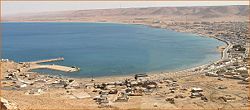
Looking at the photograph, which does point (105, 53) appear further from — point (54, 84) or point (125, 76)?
point (54, 84)

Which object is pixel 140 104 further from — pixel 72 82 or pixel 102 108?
pixel 72 82

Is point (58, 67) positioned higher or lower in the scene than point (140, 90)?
higher

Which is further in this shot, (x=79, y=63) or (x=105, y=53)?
(x=105, y=53)

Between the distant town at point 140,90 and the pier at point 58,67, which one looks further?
the pier at point 58,67

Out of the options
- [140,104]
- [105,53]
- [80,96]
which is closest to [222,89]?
[140,104]

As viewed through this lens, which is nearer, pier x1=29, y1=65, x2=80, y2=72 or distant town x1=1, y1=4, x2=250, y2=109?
distant town x1=1, y1=4, x2=250, y2=109

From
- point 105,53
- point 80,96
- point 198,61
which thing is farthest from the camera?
point 105,53

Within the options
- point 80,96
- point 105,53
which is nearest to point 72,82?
point 80,96

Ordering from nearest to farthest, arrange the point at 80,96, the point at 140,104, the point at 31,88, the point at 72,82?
the point at 140,104
the point at 80,96
the point at 31,88
the point at 72,82

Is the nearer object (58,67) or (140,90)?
(140,90)
